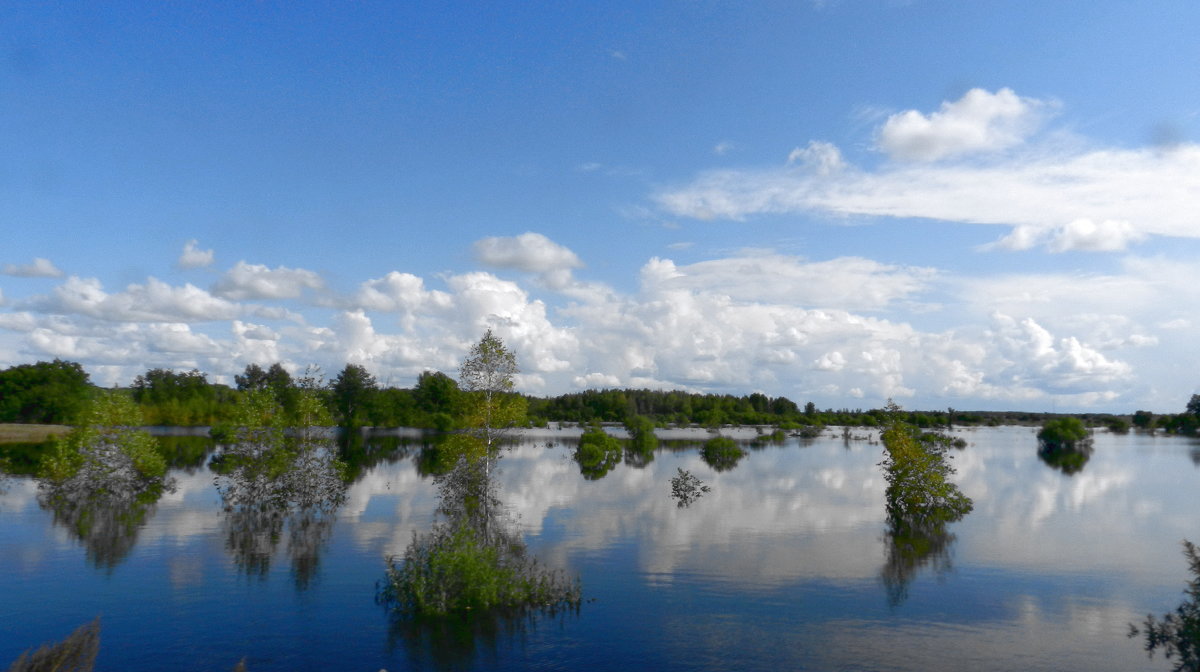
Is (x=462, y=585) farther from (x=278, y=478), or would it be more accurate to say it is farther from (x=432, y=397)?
(x=432, y=397)

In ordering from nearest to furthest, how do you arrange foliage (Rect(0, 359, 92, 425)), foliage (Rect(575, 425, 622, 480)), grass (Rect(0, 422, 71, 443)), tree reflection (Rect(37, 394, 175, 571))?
tree reflection (Rect(37, 394, 175, 571)) < foliage (Rect(575, 425, 622, 480)) < grass (Rect(0, 422, 71, 443)) < foliage (Rect(0, 359, 92, 425))

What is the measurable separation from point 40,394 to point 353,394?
49.7m

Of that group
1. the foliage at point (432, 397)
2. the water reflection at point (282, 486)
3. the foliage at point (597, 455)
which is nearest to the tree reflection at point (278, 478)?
the water reflection at point (282, 486)

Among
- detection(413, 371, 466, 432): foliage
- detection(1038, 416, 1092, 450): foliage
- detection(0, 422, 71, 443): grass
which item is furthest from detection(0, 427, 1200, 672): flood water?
detection(413, 371, 466, 432): foliage

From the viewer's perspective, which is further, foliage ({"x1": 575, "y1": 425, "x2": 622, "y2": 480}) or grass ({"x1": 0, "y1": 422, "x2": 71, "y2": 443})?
grass ({"x1": 0, "y1": 422, "x2": 71, "y2": 443})

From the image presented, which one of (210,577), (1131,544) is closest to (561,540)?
(210,577)

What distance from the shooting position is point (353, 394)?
14475 centimetres

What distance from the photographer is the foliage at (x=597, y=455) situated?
231 feet

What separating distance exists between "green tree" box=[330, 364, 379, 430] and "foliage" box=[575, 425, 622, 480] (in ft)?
228

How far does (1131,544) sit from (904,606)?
2111 centimetres

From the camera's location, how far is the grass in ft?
316

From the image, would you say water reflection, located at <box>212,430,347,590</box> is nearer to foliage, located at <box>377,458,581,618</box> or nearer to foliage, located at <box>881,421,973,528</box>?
foliage, located at <box>377,458,581,618</box>

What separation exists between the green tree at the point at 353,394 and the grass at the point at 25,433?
44906 millimetres

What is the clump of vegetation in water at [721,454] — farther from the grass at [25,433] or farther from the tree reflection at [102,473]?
the grass at [25,433]
